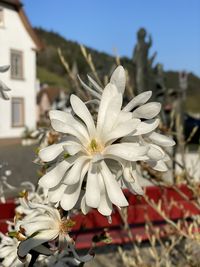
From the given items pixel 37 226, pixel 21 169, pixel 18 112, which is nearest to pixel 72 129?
pixel 37 226

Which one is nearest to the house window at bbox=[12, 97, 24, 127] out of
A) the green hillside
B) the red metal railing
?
the red metal railing

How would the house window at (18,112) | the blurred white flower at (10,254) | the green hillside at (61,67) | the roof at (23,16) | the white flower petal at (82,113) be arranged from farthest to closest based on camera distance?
the green hillside at (61,67) → the house window at (18,112) → the roof at (23,16) → the blurred white flower at (10,254) → the white flower petal at (82,113)

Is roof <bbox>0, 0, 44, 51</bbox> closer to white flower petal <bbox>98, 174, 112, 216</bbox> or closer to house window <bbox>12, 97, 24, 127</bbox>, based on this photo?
house window <bbox>12, 97, 24, 127</bbox>

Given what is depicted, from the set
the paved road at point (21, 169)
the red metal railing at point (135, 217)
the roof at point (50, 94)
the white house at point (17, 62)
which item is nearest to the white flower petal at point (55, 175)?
the red metal railing at point (135, 217)

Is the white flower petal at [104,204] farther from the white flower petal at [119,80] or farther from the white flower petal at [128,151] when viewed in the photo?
the white flower petal at [119,80]

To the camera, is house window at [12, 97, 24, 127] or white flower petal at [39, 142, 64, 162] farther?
house window at [12, 97, 24, 127]

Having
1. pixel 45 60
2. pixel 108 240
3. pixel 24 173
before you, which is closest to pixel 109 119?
pixel 108 240

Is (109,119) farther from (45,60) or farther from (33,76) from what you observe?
(45,60)
